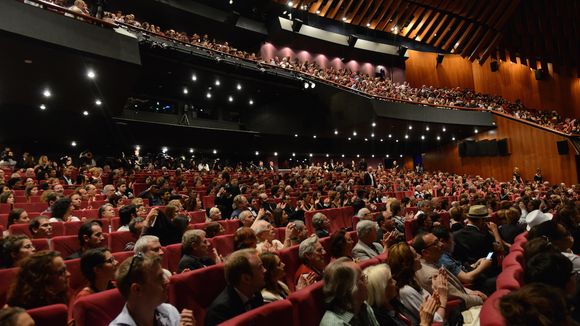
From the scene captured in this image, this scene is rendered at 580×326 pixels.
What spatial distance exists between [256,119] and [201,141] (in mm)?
2820

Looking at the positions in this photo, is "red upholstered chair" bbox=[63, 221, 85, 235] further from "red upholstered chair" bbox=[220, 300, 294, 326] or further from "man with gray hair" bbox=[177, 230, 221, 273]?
"red upholstered chair" bbox=[220, 300, 294, 326]

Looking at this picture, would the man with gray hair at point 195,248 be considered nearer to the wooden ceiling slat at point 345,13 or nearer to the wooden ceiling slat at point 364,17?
the wooden ceiling slat at point 345,13

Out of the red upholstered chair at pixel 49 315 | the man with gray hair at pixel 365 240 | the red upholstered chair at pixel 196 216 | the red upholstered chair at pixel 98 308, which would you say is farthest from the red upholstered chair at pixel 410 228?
the red upholstered chair at pixel 49 315

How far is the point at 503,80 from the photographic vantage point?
61.1 feet

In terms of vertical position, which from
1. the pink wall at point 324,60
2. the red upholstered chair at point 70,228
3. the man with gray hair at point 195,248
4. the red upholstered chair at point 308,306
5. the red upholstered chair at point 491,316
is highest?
the pink wall at point 324,60

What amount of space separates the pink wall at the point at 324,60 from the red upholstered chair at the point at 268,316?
15751mm

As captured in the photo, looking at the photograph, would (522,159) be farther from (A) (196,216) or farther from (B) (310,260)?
(B) (310,260)

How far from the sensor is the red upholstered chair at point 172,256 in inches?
113

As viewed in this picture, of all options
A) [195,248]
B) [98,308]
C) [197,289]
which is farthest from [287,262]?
[98,308]

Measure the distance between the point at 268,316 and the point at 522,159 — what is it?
15.9m

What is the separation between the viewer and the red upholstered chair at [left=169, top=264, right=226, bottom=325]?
6.50ft

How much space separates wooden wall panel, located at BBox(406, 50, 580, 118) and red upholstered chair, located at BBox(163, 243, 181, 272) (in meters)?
19.5

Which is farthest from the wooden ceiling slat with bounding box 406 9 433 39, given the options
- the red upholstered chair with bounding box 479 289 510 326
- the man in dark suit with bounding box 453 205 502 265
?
the red upholstered chair with bounding box 479 289 510 326

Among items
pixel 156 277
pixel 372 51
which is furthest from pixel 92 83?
pixel 372 51
